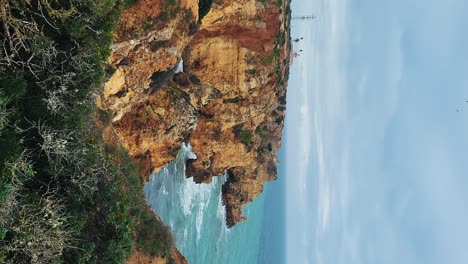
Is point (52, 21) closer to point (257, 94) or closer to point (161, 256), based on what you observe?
point (161, 256)

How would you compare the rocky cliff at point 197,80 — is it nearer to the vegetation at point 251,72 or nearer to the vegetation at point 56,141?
the vegetation at point 251,72

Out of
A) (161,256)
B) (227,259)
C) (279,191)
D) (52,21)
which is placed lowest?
(279,191)

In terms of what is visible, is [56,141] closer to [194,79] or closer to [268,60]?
[194,79]

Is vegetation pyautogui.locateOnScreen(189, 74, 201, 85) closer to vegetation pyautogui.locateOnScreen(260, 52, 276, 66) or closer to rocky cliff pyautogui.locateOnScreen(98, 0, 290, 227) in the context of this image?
rocky cliff pyautogui.locateOnScreen(98, 0, 290, 227)

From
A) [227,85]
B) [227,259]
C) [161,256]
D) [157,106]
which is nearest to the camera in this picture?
[161,256]

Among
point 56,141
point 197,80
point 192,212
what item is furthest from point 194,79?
point 56,141

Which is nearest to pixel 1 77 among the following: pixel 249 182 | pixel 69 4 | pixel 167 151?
pixel 69 4

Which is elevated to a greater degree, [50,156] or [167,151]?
[50,156]

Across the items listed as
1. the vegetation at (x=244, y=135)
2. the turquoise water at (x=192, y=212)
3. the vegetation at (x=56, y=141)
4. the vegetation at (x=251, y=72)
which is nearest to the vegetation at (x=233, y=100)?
the vegetation at (x=251, y=72)

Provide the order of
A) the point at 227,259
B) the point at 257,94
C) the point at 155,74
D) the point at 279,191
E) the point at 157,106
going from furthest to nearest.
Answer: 1. the point at 279,191
2. the point at 227,259
3. the point at 257,94
4. the point at 157,106
5. the point at 155,74
